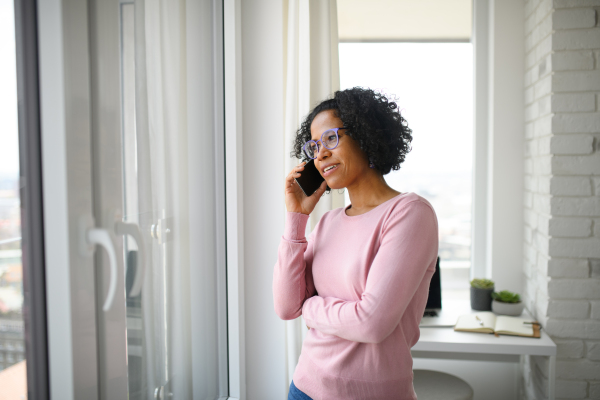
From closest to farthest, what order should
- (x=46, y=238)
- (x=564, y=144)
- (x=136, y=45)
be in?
(x=46, y=238) → (x=136, y=45) → (x=564, y=144)

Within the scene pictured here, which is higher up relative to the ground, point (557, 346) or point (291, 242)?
point (291, 242)

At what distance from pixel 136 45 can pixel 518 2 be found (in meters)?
2.07

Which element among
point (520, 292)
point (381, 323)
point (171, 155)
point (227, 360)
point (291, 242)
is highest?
point (171, 155)

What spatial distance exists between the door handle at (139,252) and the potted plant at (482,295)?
1739mm

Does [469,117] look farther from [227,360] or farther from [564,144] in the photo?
[227,360]

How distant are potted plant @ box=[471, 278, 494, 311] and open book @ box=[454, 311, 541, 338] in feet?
0.35

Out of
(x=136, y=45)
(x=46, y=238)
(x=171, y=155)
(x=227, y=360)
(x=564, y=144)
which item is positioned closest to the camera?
(x=46, y=238)

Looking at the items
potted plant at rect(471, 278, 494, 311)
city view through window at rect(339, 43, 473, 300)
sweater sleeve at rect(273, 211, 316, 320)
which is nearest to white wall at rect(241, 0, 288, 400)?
city view through window at rect(339, 43, 473, 300)

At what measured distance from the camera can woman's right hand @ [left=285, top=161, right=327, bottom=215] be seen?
53.2 inches

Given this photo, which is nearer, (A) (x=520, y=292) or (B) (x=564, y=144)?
(B) (x=564, y=144)

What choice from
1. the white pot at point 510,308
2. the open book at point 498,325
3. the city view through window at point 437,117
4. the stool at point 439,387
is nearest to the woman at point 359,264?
the stool at point 439,387

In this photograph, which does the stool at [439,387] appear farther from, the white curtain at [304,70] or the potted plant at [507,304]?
the white curtain at [304,70]

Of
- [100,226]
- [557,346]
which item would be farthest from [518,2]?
[100,226]

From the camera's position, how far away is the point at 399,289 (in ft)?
3.34
